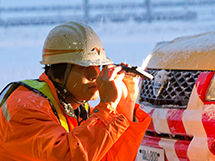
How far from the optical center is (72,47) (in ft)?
8.05

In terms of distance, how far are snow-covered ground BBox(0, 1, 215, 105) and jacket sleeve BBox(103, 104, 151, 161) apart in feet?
16.6

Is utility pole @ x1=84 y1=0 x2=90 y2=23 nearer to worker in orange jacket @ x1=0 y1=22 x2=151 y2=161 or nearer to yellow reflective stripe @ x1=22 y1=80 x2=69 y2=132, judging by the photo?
worker in orange jacket @ x1=0 y1=22 x2=151 y2=161

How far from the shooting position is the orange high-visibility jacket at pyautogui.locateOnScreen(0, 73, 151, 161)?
1912mm

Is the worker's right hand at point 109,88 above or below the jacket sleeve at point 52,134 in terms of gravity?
above

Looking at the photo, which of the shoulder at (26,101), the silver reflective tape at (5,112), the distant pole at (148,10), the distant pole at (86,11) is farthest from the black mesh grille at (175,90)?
the distant pole at (148,10)

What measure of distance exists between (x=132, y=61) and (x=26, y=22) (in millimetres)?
4618

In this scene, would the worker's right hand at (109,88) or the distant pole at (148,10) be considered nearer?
the worker's right hand at (109,88)

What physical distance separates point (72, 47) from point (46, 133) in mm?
742

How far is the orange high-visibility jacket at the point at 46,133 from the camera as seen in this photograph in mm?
1912

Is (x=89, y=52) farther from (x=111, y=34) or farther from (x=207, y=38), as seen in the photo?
(x=111, y=34)

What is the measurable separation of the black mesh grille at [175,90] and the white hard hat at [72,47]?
121cm

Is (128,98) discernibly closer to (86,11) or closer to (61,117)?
(61,117)

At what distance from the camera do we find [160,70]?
12.4 ft

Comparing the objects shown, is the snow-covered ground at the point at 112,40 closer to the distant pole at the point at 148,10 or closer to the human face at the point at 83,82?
the distant pole at the point at 148,10
